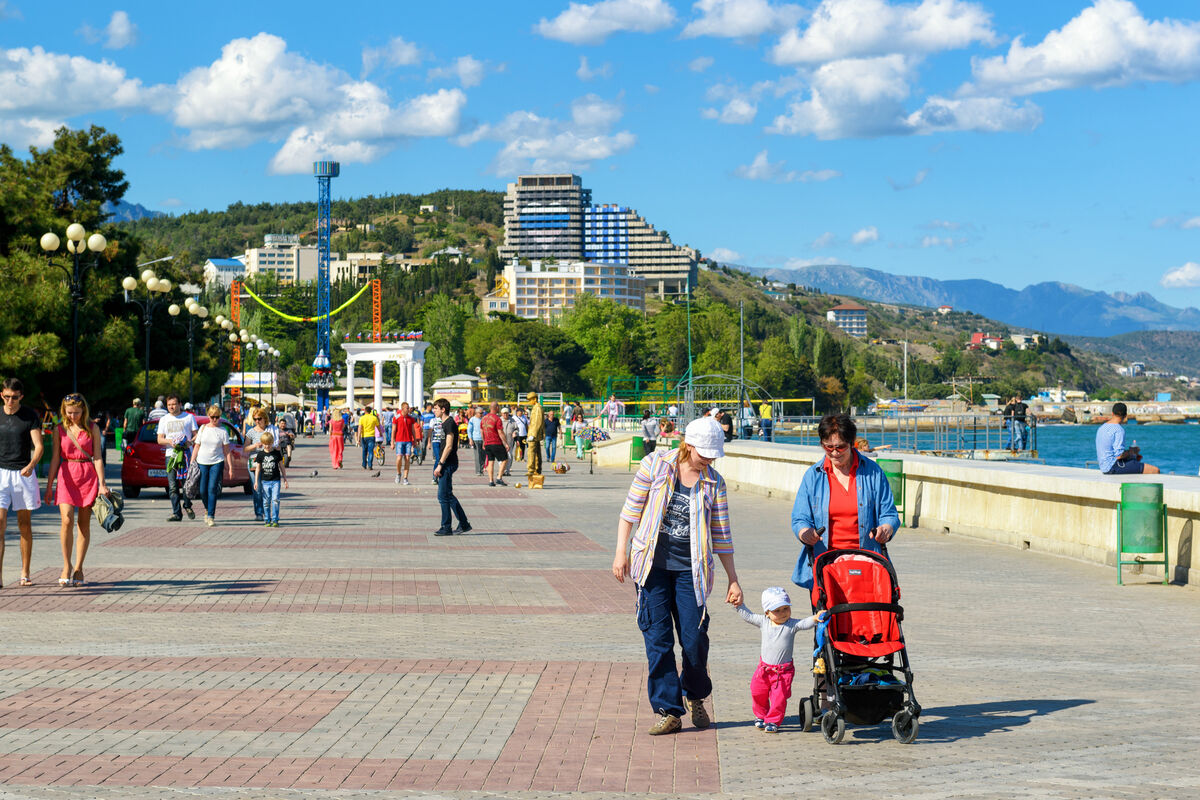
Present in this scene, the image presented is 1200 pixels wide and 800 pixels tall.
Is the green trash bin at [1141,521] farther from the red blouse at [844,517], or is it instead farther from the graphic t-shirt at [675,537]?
the graphic t-shirt at [675,537]

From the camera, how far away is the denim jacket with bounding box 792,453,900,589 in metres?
7.55

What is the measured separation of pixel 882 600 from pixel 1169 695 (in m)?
1.95

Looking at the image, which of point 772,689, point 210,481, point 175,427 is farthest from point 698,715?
point 175,427

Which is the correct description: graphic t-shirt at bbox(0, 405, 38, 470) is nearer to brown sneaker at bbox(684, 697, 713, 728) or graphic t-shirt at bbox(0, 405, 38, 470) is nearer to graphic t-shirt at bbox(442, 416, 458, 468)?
graphic t-shirt at bbox(442, 416, 458, 468)

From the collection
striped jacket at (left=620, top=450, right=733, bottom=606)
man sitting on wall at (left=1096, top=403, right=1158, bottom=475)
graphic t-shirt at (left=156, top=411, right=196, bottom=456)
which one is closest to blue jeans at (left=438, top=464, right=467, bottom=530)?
graphic t-shirt at (left=156, top=411, right=196, bottom=456)

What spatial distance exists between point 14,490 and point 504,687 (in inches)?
236

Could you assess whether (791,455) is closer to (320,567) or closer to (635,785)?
(320,567)

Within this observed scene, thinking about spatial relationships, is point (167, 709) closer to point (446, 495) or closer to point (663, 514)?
point (663, 514)

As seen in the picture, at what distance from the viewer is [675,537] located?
7207mm

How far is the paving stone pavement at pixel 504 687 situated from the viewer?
6098mm

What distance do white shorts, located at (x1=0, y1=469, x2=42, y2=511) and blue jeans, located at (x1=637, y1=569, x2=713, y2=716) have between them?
6.90m

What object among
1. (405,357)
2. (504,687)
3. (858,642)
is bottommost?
(504,687)

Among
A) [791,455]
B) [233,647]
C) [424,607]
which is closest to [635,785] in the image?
[233,647]

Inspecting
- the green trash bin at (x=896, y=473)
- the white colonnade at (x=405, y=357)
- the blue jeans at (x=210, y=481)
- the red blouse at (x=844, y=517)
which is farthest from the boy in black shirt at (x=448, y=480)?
the white colonnade at (x=405, y=357)
